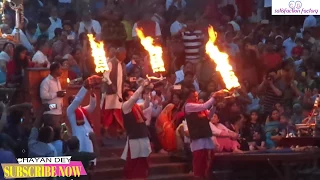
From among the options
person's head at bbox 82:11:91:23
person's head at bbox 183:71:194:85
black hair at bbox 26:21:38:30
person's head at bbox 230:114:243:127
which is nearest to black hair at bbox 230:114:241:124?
Result: person's head at bbox 230:114:243:127

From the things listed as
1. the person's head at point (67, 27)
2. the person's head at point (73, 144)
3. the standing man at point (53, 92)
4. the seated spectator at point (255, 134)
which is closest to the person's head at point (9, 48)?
the standing man at point (53, 92)

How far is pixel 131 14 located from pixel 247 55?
3.10 m

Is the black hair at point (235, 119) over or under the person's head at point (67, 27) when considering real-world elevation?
under

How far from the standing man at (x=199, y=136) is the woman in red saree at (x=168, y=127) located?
1.20m

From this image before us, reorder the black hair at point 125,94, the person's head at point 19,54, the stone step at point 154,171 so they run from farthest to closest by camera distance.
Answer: the person's head at point 19,54
the stone step at point 154,171
the black hair at point 125,94

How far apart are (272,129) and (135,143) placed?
11.3 ft

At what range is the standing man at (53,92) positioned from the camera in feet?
48.0

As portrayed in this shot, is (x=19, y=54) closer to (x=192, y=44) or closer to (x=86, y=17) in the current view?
(x=86, y=17)

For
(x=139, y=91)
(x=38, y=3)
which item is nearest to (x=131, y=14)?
(x=38, y=3)

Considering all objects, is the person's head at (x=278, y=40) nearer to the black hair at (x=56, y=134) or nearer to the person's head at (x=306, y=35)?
the person's head at (x=306, y=35)

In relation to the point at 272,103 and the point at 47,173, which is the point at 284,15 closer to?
the point at 272,103

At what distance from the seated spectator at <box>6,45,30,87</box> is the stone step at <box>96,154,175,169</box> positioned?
1.96 m

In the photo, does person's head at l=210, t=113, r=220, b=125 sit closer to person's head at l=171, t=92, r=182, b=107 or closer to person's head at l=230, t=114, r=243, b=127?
person's head at l=230, t=114, r=243, b=127

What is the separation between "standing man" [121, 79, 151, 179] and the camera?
1440 cm
